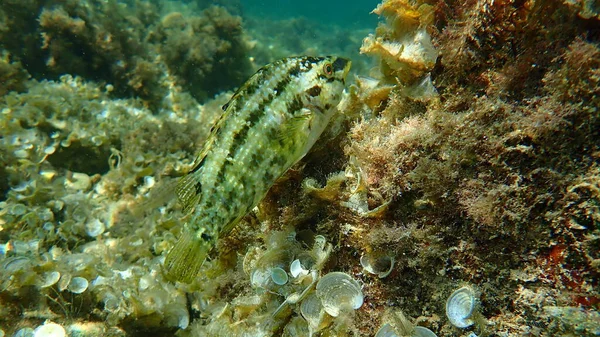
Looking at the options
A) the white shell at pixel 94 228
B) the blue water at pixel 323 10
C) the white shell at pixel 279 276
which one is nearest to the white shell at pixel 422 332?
the white shell at pixel 279 276

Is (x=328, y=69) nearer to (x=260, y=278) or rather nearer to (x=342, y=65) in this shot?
(x=342, y=65)

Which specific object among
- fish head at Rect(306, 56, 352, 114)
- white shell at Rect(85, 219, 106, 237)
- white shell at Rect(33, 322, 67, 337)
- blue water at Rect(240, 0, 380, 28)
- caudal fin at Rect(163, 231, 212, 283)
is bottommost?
white shell at Rect(33, 322, 67, 337)

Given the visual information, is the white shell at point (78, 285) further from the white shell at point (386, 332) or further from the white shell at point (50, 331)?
the white shell at point (386, 332)

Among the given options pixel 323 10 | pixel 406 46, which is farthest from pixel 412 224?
pixel 323 10

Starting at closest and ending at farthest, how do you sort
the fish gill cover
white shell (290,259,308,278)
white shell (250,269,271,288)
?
the fish gill cover
white shell (290,259,308,278)
white shell (250,269,271,288)

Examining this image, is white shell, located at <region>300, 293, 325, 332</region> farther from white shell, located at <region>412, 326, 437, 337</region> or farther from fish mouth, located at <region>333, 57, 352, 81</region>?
fish mouth, located at <region>333, 57, 352, 81</region>

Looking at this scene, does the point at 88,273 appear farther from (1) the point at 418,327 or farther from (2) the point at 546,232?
(2) the point at 546,232

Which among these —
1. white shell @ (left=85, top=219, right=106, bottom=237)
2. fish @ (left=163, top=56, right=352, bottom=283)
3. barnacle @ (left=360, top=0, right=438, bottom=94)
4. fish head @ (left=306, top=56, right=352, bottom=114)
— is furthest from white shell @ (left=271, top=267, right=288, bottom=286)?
white shell @ (left=85, top=219, right=106, bottom=237)
